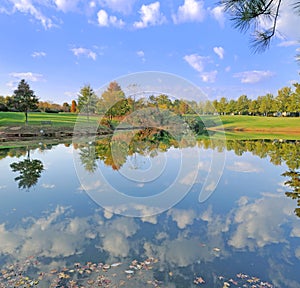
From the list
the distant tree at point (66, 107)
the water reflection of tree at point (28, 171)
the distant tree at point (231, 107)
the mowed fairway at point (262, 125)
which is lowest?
the water reflection of tree at point (28, 171)

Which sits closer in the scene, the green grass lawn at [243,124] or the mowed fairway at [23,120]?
the mowed fairway at [23,120]

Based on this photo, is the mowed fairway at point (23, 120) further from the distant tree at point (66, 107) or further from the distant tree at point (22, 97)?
the distant tree at point (66, 107)

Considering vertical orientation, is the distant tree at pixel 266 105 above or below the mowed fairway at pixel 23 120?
above

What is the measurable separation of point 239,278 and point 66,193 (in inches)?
215

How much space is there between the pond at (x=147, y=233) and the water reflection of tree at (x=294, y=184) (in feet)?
0.19

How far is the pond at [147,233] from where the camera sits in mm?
3486

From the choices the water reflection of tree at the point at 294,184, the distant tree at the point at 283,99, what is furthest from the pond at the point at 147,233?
the distant tree at the point at 283,99

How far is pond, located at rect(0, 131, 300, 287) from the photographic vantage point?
3486mm

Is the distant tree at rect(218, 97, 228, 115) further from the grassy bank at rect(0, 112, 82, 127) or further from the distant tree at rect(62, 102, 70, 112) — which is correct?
the grassy bank at rect(0, 112, 82, 127)

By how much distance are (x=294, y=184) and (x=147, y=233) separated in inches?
239

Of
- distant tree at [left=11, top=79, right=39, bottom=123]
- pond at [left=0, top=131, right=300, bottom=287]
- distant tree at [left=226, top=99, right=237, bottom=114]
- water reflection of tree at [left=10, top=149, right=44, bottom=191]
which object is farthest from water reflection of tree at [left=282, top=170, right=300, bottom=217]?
distant tree at [left=226, top=99, right=237, bottom=114]

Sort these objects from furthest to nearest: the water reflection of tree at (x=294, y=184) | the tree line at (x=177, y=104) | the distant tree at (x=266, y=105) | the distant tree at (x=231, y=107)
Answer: the distant tree at (x=231, y=107) → the distant tree at (x=266, y=105) → the tree line at (x=177, y=104) → the water reflection of tree at (x=294, y=184)

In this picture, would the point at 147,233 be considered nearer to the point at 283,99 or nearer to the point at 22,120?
the point at 22,120

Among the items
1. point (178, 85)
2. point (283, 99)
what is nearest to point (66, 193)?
point (178, 85)
